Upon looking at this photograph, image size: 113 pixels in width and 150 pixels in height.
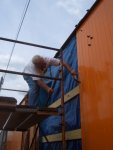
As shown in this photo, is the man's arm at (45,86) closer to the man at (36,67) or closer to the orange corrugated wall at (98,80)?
the man at (36,67)

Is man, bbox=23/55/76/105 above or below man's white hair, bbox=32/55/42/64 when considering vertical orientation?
below

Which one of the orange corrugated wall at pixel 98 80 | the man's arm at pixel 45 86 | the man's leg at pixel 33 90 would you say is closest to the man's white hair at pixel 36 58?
the man's leg at pixel 33 90

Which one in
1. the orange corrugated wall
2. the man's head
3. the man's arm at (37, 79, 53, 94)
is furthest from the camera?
the man's head

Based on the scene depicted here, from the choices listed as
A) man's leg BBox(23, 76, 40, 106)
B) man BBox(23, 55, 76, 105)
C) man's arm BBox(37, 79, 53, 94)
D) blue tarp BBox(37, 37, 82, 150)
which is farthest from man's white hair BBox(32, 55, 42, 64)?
blue tarp BBox(37, 37, 82, 150)

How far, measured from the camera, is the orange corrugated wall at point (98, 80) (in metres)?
3.38

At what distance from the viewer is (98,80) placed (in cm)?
377

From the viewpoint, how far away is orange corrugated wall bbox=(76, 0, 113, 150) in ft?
11.1

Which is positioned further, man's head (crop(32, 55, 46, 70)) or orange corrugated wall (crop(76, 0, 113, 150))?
man's head (crop(32, 55, 46, 70))

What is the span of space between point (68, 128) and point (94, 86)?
1.43 meters

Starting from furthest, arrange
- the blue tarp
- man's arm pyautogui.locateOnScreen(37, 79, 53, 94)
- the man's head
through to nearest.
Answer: the man's head < man's arm pyautogui.locateOnScreen(37, 79, 53, 94) < the blue tarp

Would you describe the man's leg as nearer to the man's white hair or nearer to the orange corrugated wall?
the man's white hair

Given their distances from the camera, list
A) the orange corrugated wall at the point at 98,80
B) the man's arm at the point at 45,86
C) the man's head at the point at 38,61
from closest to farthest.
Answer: the orange corrugated wall at the point at 98,80 → the man's arm at the point at 45,86 → the man's head at the point at 38,61

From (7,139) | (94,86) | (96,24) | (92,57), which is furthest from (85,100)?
(7,139)

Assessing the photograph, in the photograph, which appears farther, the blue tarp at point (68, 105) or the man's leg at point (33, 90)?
A: the man's leg at point (33, 90)
